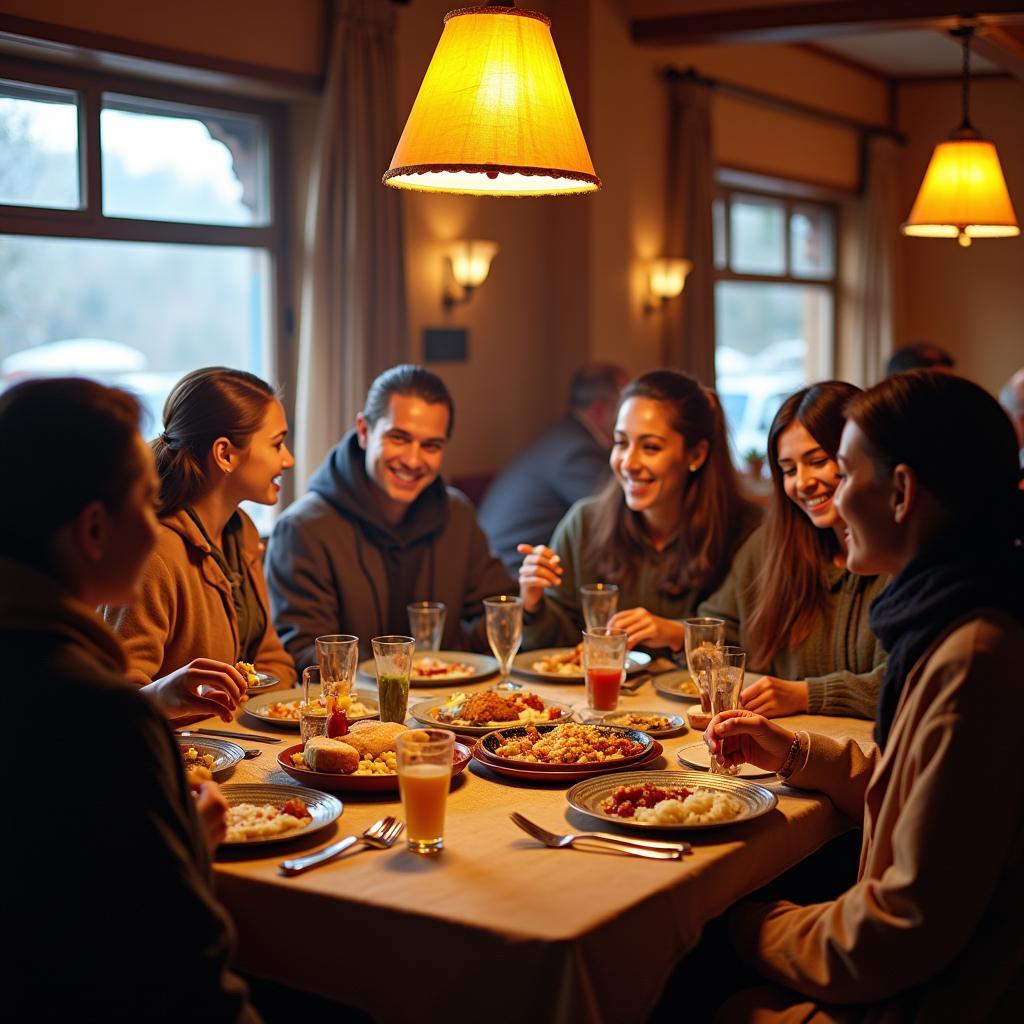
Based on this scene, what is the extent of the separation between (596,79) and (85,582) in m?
5.50

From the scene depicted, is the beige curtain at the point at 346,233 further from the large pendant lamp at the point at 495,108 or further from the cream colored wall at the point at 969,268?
the cream colored wall at the point at 969,268

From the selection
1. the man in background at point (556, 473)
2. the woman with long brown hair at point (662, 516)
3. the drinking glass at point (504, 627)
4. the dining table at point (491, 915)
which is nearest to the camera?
the dining table at point (491, 915)

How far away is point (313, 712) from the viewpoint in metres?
2.16

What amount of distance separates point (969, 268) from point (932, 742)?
28.9 feet

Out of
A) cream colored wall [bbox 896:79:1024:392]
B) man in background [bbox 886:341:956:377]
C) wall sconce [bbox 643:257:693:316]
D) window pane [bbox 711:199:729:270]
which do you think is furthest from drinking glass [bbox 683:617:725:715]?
cream colored wall [bbox 896:79:1024:392]

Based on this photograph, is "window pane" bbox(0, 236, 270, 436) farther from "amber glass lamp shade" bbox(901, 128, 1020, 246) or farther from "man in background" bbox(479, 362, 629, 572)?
"amber glass lamp shade" bbox(901, 128, 1020, 246)

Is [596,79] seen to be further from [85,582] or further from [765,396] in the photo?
[85,582]

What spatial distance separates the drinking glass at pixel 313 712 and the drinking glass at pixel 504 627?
0.44 m

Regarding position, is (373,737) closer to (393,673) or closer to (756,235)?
(393,673)

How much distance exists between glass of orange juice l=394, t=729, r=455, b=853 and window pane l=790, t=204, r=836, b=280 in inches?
310

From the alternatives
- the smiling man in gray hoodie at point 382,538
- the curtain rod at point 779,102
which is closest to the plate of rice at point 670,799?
the smiling man in gray hoodie at point 382,538

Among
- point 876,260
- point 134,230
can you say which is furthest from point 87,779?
point 876,260

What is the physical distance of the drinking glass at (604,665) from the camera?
245 cm

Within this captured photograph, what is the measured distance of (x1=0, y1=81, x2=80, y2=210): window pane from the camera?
A: 170 inches
